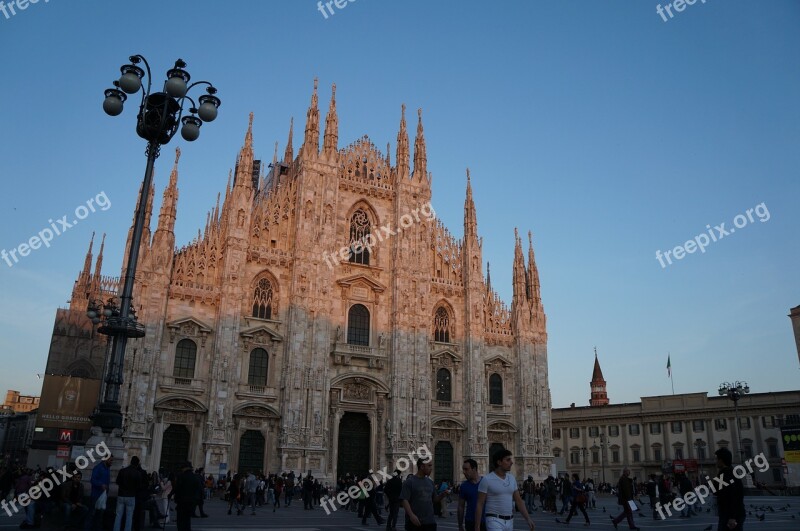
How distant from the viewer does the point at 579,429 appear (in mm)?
72688

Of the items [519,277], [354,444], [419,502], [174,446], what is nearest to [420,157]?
[519,277]

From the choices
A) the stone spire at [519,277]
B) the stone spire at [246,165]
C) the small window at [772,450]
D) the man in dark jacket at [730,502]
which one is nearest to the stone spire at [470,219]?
the stone spire at [519,277]

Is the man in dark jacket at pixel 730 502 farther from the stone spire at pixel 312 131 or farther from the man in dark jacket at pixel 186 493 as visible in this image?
the stone spire at pixel 312 131

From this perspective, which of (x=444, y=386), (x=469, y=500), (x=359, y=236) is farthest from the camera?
(x=359, y=236)

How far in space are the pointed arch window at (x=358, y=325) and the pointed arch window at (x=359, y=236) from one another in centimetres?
288

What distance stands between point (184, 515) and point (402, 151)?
33.0m

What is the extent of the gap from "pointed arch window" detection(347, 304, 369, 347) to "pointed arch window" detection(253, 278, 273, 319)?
4659 mm

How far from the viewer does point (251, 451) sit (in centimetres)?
3266

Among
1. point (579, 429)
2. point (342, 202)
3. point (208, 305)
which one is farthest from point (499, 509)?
point (579, 429)

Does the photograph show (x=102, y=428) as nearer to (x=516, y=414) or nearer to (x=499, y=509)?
→ (x=499, y=509)

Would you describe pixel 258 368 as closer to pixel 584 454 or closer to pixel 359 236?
pixel 359 236

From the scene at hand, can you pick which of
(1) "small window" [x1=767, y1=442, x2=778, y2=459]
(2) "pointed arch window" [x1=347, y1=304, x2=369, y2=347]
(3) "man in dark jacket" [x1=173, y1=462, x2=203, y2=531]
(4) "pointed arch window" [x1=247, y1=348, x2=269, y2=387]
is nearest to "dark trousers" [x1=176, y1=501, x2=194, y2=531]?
(3) "man in dark jacket" [x1=173, y1=462, x2=203, y2=531]

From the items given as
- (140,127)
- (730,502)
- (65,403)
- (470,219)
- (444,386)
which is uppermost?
(470,219)

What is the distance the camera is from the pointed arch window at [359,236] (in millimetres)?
38750
